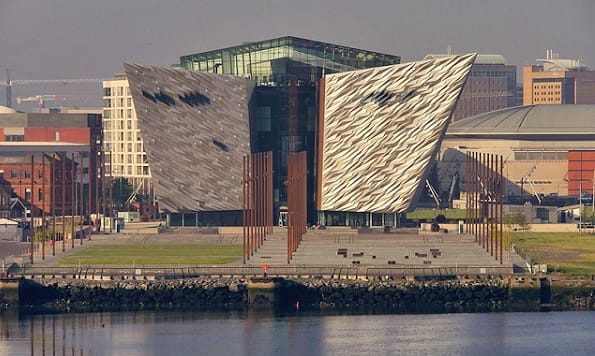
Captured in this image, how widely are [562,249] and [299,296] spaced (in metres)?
38.5

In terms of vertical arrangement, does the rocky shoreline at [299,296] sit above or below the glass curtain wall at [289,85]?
below

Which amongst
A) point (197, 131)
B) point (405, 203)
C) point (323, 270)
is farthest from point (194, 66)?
point (323, 270)

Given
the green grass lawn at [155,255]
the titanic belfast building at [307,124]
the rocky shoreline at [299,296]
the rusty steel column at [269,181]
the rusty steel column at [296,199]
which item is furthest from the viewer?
the titanic belfast building at [307,124]

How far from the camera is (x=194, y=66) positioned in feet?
609

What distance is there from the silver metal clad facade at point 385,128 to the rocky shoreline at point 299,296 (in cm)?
4136

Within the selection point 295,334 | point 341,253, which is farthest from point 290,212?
point 295,334

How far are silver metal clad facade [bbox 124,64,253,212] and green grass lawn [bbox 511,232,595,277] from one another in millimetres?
25066

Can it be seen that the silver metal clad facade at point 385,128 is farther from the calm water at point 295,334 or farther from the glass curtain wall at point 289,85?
the calm water at point 295,334

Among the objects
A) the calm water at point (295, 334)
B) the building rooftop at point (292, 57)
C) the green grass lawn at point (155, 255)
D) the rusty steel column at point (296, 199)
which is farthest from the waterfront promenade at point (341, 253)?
the building rooftop at point (292, 57)

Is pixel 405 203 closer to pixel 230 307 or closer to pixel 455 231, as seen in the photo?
pixel 455 231

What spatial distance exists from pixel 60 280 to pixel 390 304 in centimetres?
2173

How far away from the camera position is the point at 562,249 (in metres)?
159

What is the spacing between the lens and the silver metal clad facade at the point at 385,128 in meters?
168

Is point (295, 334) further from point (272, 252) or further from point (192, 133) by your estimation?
point (192, 133)
